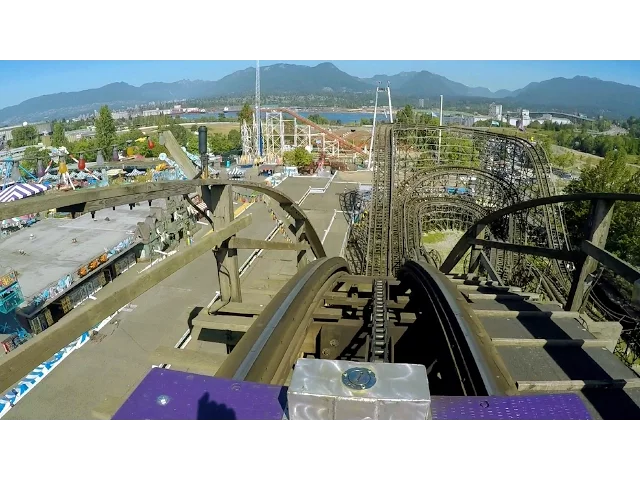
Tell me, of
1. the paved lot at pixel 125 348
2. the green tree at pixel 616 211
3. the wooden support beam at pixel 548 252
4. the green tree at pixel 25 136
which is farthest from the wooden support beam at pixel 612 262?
the green tree at pixel 25 136

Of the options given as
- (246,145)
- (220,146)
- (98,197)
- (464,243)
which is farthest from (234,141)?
(98,197)

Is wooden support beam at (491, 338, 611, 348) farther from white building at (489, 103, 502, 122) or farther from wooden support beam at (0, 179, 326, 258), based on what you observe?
white building at (489, 103, 502, 122)

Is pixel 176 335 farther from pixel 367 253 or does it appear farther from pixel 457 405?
pixel 457 405

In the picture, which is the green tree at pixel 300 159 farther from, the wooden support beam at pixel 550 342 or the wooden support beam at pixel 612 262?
the wooden support beam at pixel 550 342

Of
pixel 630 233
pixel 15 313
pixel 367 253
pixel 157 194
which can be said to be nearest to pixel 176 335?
pixel 15 313

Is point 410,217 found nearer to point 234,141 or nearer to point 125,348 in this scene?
point 125,348

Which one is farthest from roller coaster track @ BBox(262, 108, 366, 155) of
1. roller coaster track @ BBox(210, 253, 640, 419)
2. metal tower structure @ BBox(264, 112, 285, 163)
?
roller coaster track @ BBox(210, 253, 640, 419)
